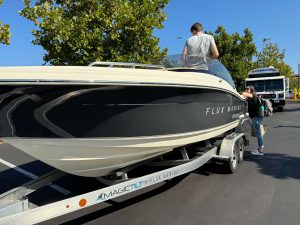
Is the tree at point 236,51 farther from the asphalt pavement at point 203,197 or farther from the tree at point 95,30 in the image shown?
the asphalt pavement at point 203,197

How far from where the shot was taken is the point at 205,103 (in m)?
4.89

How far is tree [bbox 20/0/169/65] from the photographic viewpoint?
482 inches

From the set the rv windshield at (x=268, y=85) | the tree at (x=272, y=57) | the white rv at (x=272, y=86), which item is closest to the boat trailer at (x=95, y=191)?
the white rv at (x=272, y=86)

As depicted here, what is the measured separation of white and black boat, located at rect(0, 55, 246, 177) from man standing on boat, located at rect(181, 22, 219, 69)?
79cm

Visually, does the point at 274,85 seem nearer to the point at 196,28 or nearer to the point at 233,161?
the point at 233,161

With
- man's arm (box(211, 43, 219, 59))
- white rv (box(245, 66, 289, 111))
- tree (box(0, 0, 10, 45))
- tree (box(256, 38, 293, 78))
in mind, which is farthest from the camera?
tree (box(256, 38, 293, 78))

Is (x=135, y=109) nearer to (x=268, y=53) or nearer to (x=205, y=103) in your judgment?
(x=205, y=103)

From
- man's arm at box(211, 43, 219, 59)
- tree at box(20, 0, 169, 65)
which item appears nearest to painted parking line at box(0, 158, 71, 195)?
man's arm at box(211, 43, 219, 59)

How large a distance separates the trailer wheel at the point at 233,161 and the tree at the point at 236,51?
22.1 meters

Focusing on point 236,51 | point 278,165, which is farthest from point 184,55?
point 236,51

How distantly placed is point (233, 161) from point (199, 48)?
2040mm

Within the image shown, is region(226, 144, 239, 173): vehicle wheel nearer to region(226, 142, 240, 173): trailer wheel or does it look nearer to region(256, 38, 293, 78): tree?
region(226, 142, 240, 173): trailer wheel

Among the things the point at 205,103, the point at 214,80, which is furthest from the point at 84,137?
the point at 214,80

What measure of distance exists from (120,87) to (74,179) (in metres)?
2.63
